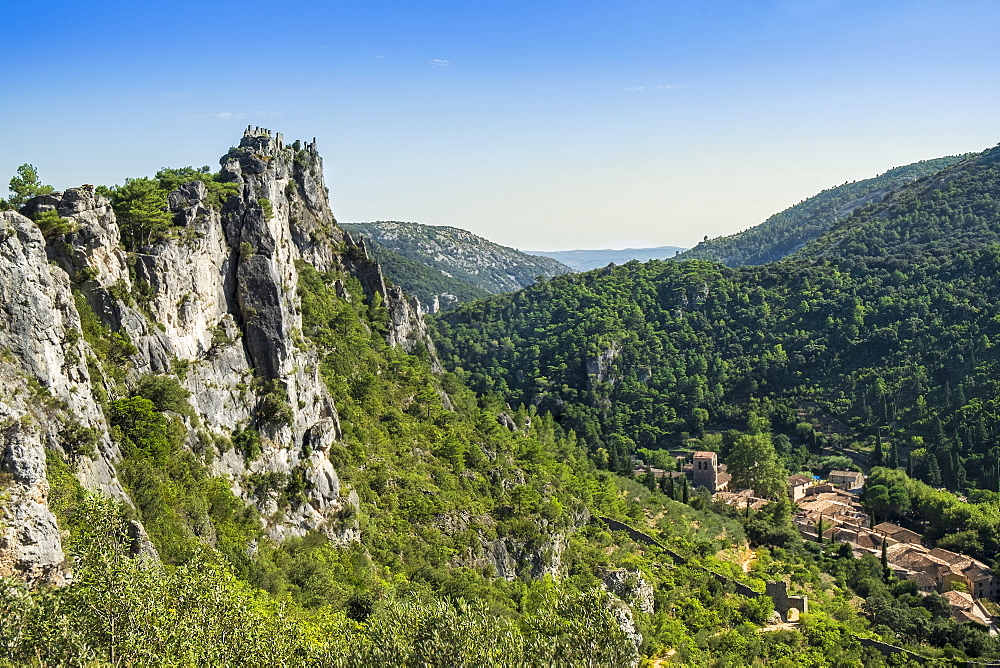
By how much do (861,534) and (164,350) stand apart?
5392cm

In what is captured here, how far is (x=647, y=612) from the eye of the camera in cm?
3847

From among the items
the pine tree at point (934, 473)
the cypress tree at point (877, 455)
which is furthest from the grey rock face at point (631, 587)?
the cypress tree at point (877, 455)

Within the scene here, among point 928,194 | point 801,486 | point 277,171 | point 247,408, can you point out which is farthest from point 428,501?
point 928,194

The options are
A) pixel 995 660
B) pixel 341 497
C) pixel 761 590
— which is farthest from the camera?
pixel 761 590

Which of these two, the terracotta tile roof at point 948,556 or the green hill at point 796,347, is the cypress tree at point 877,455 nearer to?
the green hill at point 796,347

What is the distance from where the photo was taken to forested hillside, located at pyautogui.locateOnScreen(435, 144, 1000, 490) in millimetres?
86625

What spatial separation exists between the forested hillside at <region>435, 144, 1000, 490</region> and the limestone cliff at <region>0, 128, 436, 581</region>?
50.2 m

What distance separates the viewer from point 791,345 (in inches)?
4343

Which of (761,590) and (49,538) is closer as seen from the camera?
(49,538)

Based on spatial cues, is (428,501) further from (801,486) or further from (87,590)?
(801,486)

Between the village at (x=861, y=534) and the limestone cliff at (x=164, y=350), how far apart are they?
40150mm

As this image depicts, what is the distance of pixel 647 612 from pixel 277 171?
37.9 metres

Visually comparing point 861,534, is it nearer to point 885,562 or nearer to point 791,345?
point 885,562

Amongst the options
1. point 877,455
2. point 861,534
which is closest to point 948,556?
point 861,534
